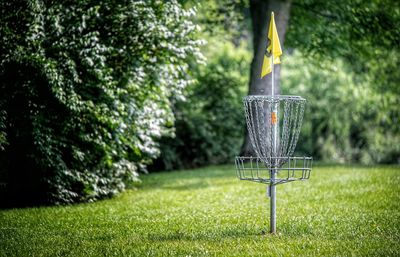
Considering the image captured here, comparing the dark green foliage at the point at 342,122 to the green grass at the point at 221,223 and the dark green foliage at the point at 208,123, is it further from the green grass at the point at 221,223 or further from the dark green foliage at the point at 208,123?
the green grass at the point at 221,223

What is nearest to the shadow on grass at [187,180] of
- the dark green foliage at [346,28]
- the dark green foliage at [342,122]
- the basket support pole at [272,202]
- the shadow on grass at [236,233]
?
the dark green foliage at [346,28]

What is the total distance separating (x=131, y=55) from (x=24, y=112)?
2.43 meters

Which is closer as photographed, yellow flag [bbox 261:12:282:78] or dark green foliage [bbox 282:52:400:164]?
yellow flag [bbox 261:12:282:78]

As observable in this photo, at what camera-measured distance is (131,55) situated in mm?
10977

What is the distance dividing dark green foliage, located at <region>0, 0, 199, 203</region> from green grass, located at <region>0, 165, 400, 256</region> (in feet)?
2.70

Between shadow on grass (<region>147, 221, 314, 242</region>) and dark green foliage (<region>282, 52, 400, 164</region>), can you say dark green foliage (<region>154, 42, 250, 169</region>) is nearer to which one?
dark green foliage (<region>282, 52, 400, 164</region>)

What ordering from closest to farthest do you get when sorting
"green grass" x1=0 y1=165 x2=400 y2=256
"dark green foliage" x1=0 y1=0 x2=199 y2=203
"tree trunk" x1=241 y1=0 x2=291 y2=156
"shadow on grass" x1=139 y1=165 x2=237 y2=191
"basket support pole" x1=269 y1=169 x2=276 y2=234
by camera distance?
1. "green grass" x1=0 y1=165 x2=400 y2=256
2. "basket support pole" x1=269 y1=169 x2=276 y2=234
3. "dark green foliage" x1=0 y1=0 x2=199 y2=203
4. "shadow on grass" x1=139 y1=165 x2=237 y2=191
5. "tree trunk" x1=241 y1=0 x2=291 y2=156

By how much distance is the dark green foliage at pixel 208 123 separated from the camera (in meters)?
18.9

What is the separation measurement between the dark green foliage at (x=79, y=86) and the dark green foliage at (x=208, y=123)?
716 centimetres

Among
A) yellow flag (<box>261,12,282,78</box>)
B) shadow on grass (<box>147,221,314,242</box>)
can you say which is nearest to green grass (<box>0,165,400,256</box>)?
shadow on grass (<box>147,221,314,242</box>)

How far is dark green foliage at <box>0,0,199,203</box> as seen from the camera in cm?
980

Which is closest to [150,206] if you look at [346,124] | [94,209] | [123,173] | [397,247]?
[94,209]

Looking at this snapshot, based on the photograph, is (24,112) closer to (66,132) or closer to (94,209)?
(66,132)

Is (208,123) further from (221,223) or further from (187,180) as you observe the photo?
(221,223)
